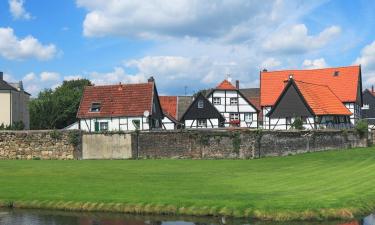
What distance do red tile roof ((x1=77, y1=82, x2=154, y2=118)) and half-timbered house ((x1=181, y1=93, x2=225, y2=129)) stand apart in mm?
7838

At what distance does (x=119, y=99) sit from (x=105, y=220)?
38.2m

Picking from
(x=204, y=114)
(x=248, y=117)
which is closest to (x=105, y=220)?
(x=204, y=114)

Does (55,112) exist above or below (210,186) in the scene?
above

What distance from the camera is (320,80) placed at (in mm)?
65438

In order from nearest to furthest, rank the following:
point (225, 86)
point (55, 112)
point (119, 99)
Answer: point (119, 99) → point (225, 86) → point (55, 112)

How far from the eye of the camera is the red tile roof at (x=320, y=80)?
205ft

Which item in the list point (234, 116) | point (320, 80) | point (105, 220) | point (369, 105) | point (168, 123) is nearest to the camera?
point (105, 220)

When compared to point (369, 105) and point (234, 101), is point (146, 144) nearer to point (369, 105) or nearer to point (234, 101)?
point (234, 101)

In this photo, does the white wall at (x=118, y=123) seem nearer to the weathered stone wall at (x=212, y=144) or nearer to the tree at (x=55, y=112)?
the weathered stone wall at (x=212, y=144)

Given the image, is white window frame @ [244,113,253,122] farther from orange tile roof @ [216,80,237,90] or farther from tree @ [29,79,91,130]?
tree @ [29,79,91,130]

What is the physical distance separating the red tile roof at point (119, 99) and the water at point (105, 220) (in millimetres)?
34578

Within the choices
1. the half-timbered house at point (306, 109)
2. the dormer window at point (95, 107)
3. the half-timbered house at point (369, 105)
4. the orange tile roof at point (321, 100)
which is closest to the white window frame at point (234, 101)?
the half-timbered house at point (306, 109)

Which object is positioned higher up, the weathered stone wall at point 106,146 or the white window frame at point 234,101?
the white window frame at point 234,101

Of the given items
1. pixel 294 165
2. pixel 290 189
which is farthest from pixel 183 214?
pixel 294 165
